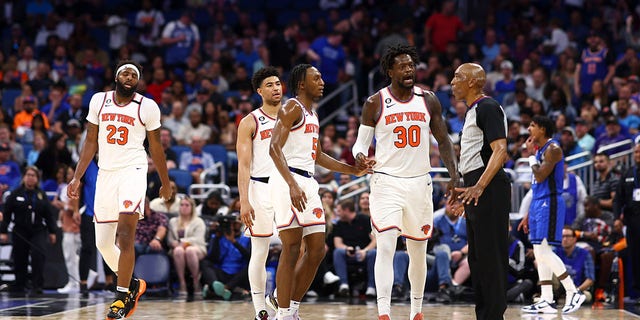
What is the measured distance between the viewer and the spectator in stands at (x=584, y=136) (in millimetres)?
15784

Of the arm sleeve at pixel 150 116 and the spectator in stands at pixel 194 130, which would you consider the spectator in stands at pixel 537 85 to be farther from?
the arm sleeve at pixel 150 116

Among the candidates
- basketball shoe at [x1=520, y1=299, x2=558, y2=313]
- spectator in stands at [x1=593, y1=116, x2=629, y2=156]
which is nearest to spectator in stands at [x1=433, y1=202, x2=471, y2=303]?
basketball shoe at [x1=520, y1=299, x2=558, y2=313]

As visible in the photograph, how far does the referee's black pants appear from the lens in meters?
7.87

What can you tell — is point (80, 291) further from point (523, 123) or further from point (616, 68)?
point (616, 68)

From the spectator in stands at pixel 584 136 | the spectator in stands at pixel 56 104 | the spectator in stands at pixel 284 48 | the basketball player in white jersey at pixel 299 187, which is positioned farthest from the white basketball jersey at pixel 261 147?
the spectator in stands at pixel 284 48

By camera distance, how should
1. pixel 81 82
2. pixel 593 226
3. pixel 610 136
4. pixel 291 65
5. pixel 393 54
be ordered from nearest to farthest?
1. pixel 393 54
2. pixel 593 226
3. pixel 610 136
4. pixel 81 82
5. pixel 291 65

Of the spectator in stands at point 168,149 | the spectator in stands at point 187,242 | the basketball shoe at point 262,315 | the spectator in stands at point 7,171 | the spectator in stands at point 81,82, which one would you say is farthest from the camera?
the spectator in stands at point 81,82

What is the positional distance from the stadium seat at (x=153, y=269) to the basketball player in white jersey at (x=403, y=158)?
5671 millimetres

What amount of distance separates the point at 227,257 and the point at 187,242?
75 cm

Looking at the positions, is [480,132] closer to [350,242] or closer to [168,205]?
[350,242]

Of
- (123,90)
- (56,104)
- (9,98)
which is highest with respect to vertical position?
(9,98)

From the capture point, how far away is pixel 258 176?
9234mm

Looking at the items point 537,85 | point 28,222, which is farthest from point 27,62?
point 537,85

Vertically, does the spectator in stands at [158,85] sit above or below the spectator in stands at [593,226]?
above
